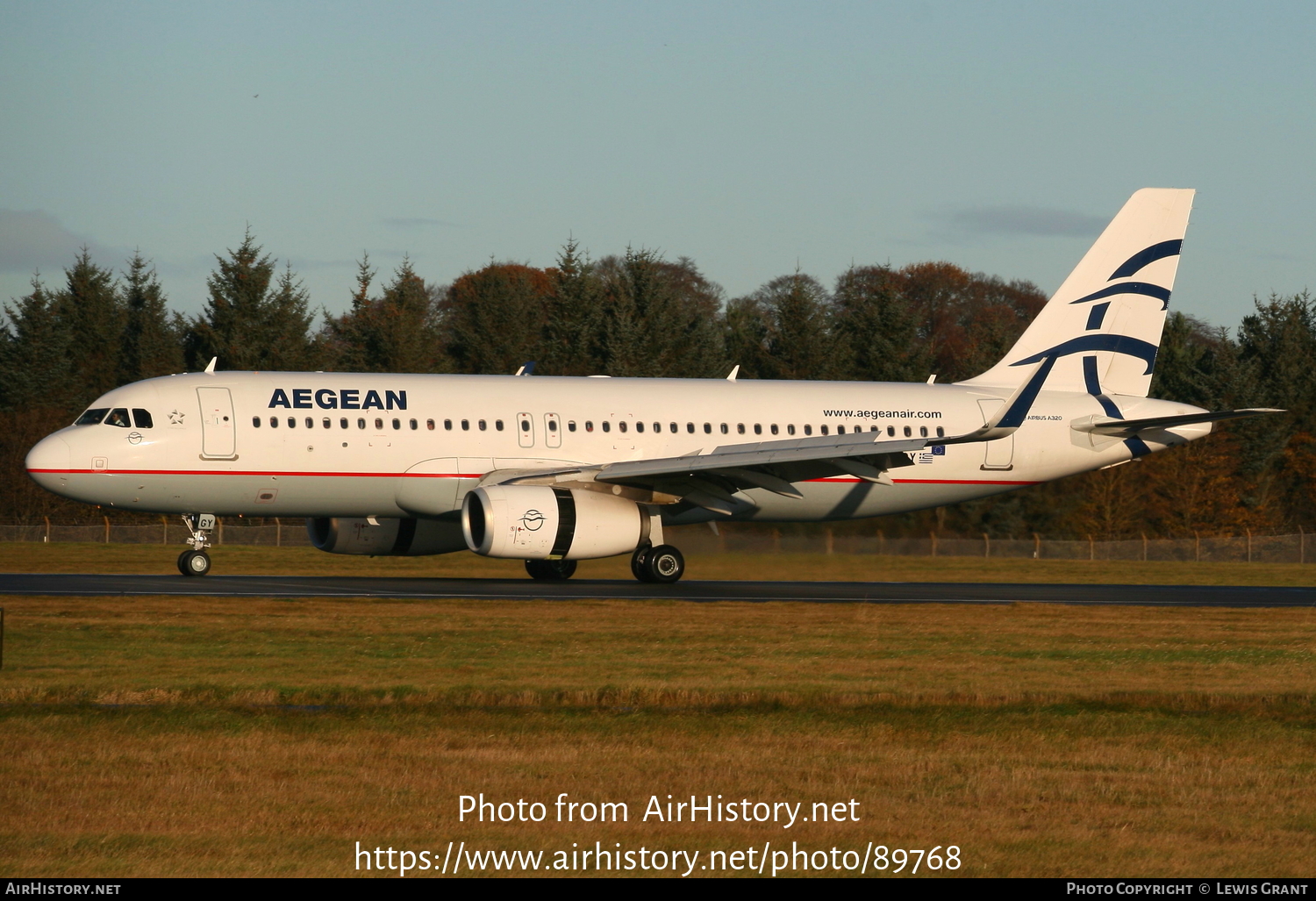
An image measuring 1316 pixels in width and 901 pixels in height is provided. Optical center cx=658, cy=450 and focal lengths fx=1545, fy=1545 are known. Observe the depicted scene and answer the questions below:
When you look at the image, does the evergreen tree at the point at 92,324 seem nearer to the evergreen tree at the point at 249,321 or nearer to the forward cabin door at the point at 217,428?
the evergreen tree at the point at 249,321

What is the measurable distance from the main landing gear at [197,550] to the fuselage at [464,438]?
2.52ft

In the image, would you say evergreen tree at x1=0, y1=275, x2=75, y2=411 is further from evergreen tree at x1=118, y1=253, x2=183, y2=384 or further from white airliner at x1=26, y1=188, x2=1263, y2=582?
white airliner at x1=26, y1=188, x2=1263, y2=582

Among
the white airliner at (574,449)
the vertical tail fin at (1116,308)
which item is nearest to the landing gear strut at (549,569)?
the white airliner at (574,449)

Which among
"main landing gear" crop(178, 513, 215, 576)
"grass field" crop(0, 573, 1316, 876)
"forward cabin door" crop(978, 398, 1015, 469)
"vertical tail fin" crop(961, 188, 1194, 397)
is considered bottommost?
"grass field" crop(0, 573, 1316, 876)

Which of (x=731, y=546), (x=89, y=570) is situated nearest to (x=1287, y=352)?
(x=731, y=546)

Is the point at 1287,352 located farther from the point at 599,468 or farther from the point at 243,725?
the point at 243,725

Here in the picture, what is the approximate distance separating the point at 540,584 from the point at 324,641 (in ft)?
35.6

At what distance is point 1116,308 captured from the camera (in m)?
35.1

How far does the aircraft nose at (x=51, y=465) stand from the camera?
1083 inches

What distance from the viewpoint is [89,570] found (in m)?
34.6

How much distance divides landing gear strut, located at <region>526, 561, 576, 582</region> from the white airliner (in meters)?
0.04

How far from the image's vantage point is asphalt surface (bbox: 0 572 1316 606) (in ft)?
80.7

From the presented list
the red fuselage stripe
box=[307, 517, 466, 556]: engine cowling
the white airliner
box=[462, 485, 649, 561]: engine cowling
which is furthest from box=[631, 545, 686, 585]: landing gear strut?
box=[307, 517, 466, 556]: engine cowling

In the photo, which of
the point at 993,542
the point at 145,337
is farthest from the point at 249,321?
the point at 993,542
